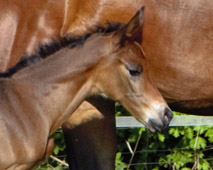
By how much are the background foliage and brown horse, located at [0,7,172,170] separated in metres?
2.25

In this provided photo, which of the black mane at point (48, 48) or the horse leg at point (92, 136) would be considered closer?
the black mane at point (48, 48)

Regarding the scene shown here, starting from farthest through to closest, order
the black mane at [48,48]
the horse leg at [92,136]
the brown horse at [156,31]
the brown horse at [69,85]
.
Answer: the horse leg at [92,136] < the brown horse at [156,31] < the black mane at [48,48] < the brown horse at [69,85]

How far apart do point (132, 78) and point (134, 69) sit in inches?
2.2

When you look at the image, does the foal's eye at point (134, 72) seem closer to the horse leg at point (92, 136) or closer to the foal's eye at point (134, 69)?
the foal's eye at point (134, 69)

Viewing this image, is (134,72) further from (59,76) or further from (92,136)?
(92,136)

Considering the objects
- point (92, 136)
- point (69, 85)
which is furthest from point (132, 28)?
point (92, 136)

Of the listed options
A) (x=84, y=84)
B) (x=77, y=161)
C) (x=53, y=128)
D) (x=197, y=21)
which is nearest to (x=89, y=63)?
(x=84, y=84)

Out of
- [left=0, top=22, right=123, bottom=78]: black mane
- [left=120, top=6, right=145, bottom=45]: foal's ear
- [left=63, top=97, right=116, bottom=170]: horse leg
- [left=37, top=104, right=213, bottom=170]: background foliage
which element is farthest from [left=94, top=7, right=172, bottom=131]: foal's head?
[left=37, top=104, right=213, bottom=170]: background foliage

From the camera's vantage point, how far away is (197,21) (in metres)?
4.01

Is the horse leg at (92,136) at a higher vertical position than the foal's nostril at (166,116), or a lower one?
lower

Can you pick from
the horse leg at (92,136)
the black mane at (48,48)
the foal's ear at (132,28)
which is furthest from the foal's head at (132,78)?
the horse leg at (92,136)

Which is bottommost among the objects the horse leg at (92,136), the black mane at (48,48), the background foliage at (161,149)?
the background foliage at (161,149)

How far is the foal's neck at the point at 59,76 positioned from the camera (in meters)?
3.67

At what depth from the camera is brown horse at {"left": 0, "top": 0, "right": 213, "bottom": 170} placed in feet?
13.2
